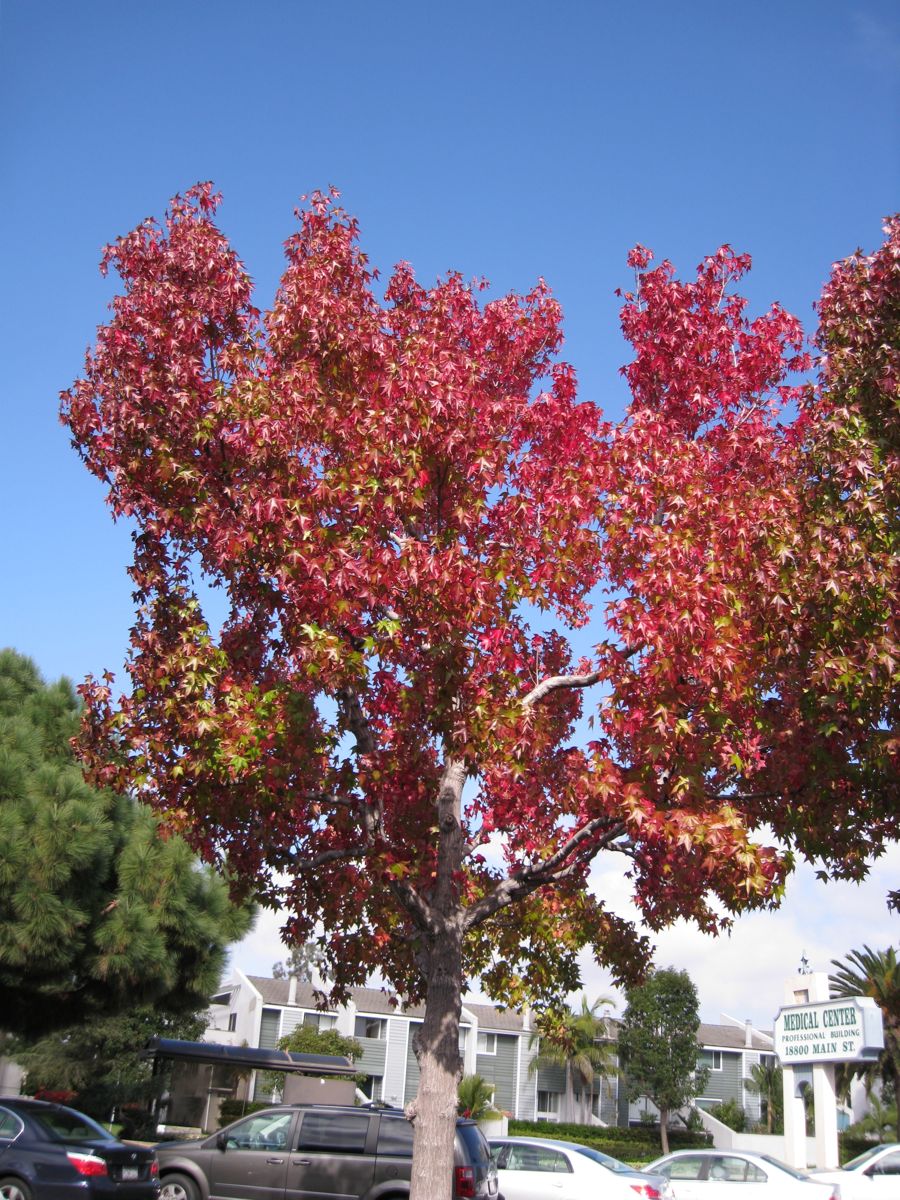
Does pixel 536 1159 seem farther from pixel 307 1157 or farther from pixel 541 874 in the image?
pixel 541 874

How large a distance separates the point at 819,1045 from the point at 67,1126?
64.6 feet

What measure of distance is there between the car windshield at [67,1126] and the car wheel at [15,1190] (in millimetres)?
632

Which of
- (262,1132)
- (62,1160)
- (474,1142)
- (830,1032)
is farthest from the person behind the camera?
(830,1032)

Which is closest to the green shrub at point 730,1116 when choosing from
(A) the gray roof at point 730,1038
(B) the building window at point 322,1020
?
(A) the gray roof at point 730,1038

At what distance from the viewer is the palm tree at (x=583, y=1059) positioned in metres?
52.5

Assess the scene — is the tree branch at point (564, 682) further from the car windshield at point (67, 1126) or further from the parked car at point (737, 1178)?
the parked car at point (737, 1178)

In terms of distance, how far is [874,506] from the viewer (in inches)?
343

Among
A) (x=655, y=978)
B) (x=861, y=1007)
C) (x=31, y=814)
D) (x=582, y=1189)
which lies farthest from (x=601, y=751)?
(x=655, y=978)

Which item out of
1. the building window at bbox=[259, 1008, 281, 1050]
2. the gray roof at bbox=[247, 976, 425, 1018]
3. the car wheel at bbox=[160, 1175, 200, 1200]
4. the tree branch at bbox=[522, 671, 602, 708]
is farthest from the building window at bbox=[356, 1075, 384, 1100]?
the tree branch at bbox=[522, 671, 602, 708]

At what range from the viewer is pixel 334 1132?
1323cm

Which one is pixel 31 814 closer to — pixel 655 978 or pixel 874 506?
pixel 874 506

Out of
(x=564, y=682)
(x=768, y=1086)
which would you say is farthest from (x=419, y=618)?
(x=768, y=1086)

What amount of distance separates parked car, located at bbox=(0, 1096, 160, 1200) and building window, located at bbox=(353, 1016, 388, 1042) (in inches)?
1651

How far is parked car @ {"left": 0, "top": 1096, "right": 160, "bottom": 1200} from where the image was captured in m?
11.7
